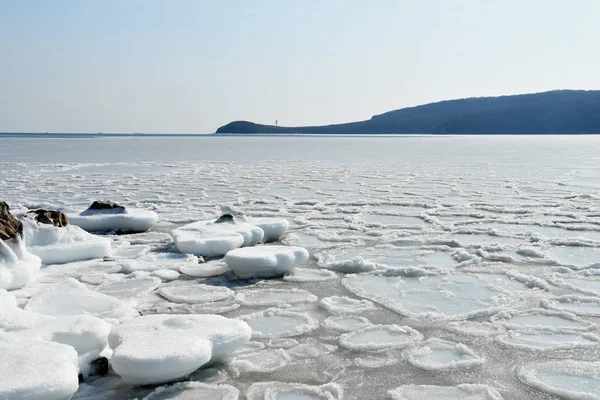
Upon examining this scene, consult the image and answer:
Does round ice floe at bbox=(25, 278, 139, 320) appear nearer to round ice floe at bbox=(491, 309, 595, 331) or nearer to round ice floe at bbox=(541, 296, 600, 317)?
round ice floe at bbox=(491, 309, 595, 331)

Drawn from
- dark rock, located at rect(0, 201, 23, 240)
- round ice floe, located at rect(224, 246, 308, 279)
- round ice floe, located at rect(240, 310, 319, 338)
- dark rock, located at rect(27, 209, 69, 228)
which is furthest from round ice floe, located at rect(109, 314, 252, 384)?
dark rock, located at rect(27, 209, 69, 228)

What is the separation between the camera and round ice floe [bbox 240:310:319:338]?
2.76 meters

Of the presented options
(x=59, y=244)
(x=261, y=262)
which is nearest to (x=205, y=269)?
(x=261, y=262)

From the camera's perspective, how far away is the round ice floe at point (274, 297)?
127 inches

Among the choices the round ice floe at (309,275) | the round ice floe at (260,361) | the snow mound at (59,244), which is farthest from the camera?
the snow mound at (59,244)

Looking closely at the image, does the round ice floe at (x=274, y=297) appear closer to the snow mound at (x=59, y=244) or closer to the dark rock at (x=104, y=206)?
the snow mound at (x=59, y=244)

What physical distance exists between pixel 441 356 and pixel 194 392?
1080mm

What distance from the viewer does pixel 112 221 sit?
5430mm

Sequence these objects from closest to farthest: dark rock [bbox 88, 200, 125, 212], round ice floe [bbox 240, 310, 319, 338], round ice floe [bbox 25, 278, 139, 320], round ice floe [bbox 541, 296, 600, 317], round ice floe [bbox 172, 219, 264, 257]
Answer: round ice floe [bbox 240, 310, 319, 338]
round ice floe [bbox 25, 278, 139, 320]
round ice floe [bbox 541, 296, 600, 317]
round ice floe [bbox 172, 219, 264, 257]
dark rock [bbox 88, 200, 125, 212]

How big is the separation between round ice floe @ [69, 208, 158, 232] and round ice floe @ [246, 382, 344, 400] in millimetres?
3561

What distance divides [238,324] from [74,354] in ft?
2.21

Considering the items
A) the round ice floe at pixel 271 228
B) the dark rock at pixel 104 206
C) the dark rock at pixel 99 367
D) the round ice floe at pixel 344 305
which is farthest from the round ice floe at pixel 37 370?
the dark rock at pixel 104 206

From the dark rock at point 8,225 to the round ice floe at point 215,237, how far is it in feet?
3.72

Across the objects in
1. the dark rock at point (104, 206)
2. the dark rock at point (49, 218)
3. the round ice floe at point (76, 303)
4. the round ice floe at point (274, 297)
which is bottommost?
the round ice floe at point (274, 297)
